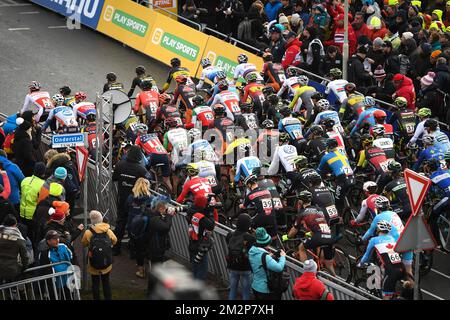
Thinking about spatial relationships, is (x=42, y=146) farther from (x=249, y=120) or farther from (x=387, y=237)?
(x=387, y=237)

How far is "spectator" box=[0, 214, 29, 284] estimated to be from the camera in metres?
17.3

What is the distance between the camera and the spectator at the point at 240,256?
17703 millimetres

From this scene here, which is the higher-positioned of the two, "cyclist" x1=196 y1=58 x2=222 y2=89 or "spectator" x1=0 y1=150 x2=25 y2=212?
"cyclist" x1=196 y1=58 x2=222 y2=89

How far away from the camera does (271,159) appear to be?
76.6 feet

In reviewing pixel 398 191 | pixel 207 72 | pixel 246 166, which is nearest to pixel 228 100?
pixel 207 72

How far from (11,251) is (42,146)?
787 cm

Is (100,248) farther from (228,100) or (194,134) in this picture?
(228,100)

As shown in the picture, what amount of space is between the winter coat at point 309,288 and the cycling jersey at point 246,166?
17.1ft

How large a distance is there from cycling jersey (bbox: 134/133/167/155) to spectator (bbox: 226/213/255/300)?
514 centimetres

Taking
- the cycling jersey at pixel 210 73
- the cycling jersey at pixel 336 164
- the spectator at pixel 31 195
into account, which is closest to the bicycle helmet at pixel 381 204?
the cycling jersey at pixel 336 164

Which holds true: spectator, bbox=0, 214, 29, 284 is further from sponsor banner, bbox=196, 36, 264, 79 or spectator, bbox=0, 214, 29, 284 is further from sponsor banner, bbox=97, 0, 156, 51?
sponsor banner, bbox=97, 0, 156, 51

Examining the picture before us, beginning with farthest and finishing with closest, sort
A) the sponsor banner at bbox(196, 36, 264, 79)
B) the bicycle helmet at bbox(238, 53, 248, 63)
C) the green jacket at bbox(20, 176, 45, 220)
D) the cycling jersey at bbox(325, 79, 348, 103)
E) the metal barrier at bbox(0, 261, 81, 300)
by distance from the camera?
the sponsor banner at bbox(196, 36, 264, 79) → the bicycle helmet at bbox(238, 53, 248, 63) → the cycling jersey at bbox(325, 79, 348, 103) → the green jacket at bbox(20, 176, 45, 220) → the metal barrier at bbox(0, 261, 81, 300)

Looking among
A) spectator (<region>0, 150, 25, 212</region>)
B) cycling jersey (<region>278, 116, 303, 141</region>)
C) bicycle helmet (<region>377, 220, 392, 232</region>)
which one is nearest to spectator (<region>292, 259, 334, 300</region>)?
bicycle helmet (<region>377, 220, 392, 232</region>)

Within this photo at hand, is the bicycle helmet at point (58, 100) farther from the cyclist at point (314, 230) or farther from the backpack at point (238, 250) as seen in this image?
the backpack at point (238, 250)
